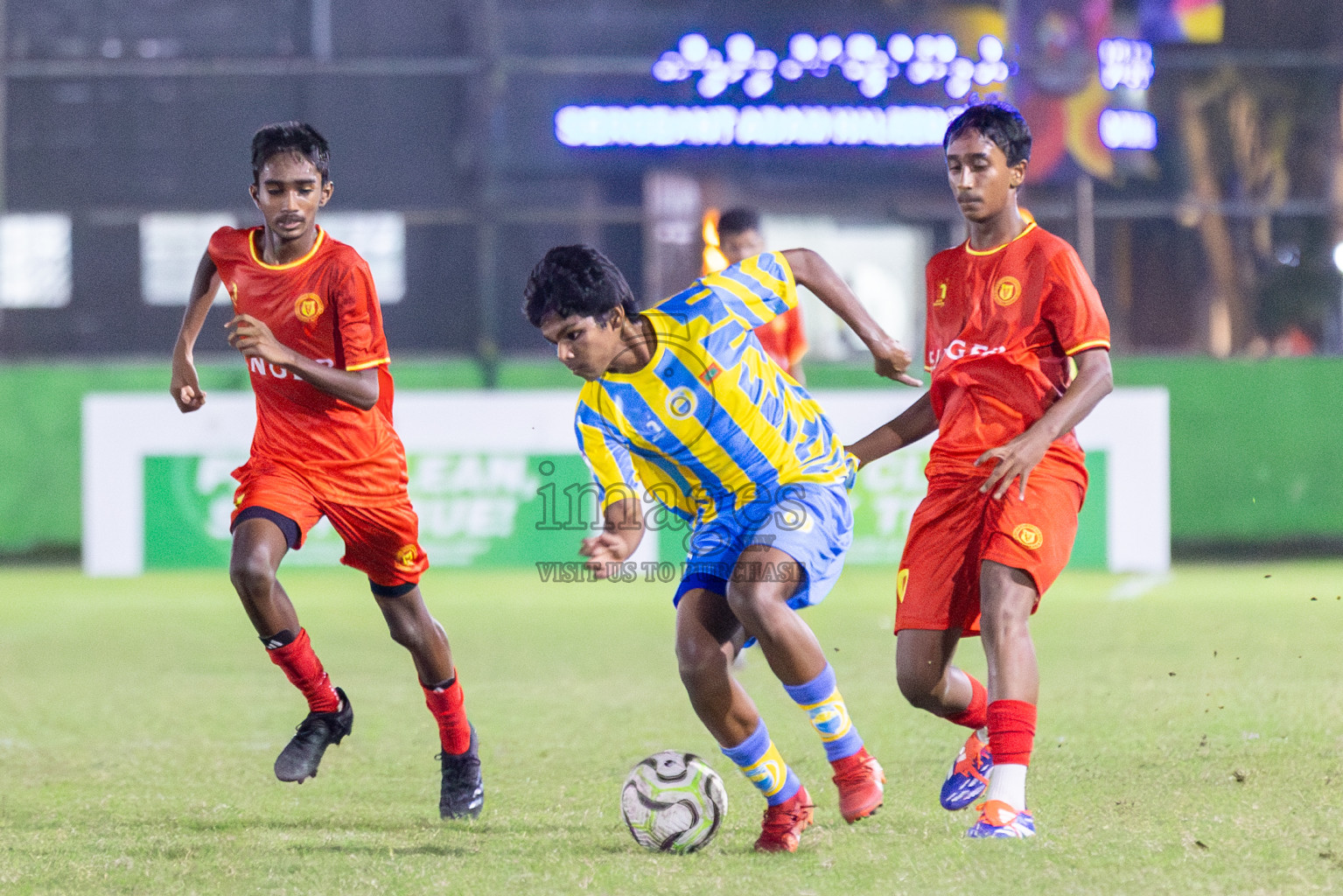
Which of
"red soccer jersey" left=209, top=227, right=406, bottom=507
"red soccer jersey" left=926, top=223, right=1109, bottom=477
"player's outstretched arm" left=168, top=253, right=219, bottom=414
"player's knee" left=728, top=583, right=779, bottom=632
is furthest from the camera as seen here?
"player's outstretched arm" left=168, top=253, right=219, bottom=414

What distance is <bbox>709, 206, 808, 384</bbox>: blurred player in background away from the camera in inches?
273

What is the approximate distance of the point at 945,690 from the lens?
14.5ft

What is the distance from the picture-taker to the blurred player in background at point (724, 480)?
157 inches

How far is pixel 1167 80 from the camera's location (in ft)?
48.2

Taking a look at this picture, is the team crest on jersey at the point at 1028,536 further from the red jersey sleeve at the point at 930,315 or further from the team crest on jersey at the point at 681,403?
the team crest on jersey at the point at 681,403

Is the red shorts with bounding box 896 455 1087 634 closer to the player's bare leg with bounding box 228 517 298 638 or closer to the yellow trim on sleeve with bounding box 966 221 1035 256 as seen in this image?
the yellow trim on sleeve with bounding box 966 221 1035 256

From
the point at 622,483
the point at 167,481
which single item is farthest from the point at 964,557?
the point at 167,481

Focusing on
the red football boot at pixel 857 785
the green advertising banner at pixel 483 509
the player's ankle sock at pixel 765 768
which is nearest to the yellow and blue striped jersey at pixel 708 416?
the player's ankle sock at pixel 765 768

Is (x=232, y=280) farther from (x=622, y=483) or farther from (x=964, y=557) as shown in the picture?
(x=964, y=557)

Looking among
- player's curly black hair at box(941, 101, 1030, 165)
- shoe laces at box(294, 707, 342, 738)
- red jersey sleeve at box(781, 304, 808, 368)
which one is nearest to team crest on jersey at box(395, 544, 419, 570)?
shoe laces at box(294, 707, 342, 738)

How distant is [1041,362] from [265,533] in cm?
215

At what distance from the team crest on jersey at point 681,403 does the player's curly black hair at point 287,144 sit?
1.39m

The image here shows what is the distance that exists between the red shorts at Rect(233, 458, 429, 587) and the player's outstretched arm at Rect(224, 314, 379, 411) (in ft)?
0.96

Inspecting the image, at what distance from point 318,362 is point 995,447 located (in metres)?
1.93
